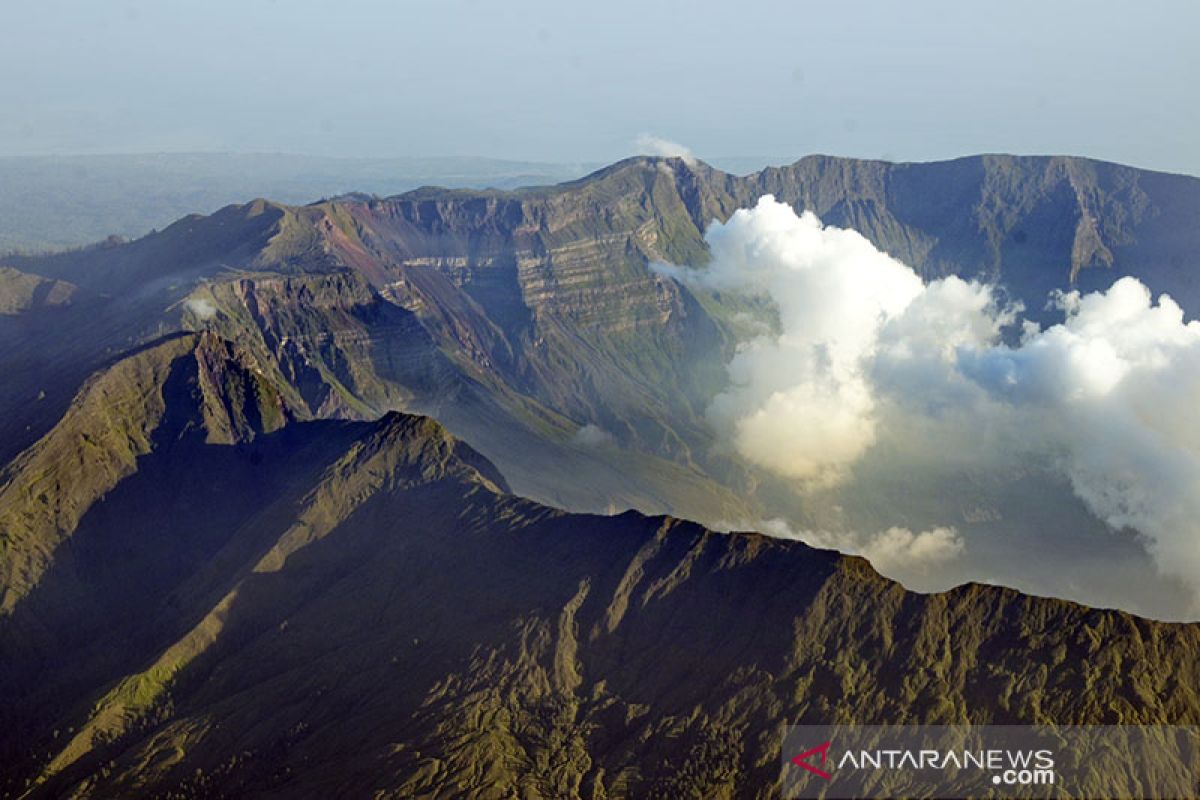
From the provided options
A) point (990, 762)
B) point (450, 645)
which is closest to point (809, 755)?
point (990, 762)

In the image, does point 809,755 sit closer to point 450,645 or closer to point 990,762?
point 990,762

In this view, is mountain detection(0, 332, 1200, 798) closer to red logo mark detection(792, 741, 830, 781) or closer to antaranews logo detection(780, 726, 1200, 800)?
antaranews logo detection(780, 726, 1200, 800)

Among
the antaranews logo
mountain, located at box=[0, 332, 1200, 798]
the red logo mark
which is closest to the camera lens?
the antaranews logo

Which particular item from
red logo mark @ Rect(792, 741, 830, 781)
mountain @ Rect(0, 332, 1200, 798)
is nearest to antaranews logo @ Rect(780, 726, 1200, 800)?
red logo mark @ Rect(792, 741, 830, 781)

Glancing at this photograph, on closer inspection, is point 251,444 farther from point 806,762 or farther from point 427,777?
point 806,762

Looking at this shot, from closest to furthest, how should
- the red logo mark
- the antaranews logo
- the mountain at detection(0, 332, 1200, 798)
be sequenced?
the antaranews logo
the red logo mark
the mountain at detection(0, 332, 1200, 798)

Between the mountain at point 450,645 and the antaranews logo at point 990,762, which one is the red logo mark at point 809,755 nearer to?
the antaranews logo at point 990,762

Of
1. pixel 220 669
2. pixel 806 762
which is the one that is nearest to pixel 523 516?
pixel 220 669
